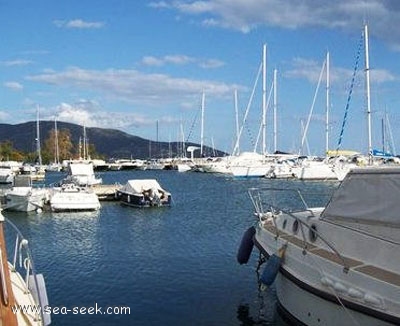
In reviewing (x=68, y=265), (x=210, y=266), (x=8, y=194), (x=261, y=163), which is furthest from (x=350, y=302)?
(x=261, y=163)

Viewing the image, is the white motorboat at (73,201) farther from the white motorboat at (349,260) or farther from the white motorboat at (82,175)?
the white motorboat at (349,260)

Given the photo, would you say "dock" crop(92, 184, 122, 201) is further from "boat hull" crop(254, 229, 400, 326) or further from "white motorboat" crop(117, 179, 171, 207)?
"boat hull" crop(254, 229, 400, 326)

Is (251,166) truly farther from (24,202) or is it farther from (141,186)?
(24,202)

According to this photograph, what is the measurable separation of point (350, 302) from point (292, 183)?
75.0m

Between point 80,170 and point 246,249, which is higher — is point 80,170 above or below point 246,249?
above

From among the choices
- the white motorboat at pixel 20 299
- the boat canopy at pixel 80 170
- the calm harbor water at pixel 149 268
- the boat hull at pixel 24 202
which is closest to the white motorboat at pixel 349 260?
the calm harbor water at pixel 149 268

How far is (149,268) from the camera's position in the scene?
74.5 ft

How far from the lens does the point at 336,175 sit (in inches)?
3504

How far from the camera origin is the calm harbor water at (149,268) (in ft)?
Answer: 53.6

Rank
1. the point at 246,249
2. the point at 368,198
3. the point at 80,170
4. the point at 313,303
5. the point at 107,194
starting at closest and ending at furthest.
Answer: the point at 313,303, the point at 368,198, the point at 246,249, the point at 107,194, the point at 80,170

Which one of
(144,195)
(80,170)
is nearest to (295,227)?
(144,195)

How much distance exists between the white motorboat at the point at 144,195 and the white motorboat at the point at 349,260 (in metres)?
32.4

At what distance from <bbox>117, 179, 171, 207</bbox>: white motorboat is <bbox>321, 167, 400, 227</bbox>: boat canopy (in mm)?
34046

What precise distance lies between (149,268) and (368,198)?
11771mm
